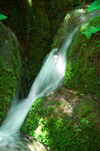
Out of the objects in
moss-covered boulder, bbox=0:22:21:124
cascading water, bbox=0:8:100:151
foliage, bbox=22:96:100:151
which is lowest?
foliage, bbox=22:96:100:151

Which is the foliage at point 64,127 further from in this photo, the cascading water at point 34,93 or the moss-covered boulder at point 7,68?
the moss-covered boulder at point 7,68

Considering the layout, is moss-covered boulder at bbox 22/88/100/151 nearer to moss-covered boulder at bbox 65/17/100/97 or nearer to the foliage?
the foliage

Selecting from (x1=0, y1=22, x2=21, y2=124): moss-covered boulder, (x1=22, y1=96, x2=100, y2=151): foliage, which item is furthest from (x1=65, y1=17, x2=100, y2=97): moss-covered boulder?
(x1=0, y1=22, x2=21, y2=124): moss-covered boulder

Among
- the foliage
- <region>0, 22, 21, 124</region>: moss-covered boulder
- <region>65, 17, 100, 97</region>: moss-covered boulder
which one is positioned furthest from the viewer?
<region>0, 22, 21, 124</region>: moss-covered boulder

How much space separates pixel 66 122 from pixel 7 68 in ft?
7.22

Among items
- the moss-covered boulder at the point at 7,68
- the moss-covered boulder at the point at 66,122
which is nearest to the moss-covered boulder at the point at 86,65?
the moss-covered boulder at the point at 66,122

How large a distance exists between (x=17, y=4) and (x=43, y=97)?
390 cm

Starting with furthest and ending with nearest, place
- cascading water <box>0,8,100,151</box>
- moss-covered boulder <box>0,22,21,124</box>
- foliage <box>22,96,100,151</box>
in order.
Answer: moss-covered boulder <box>0,22,21,124</box>
cascading water <box>0,8,100,151</box>
foliage <box>22,96,100,151</box>

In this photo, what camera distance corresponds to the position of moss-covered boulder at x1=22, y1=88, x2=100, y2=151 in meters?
3.12

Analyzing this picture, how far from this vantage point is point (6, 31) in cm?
500

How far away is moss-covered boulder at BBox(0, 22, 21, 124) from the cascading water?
0.31 meters

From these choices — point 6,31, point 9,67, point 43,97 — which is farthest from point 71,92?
point 6,31

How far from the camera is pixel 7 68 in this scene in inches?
176

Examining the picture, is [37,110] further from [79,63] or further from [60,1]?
[60,1]
